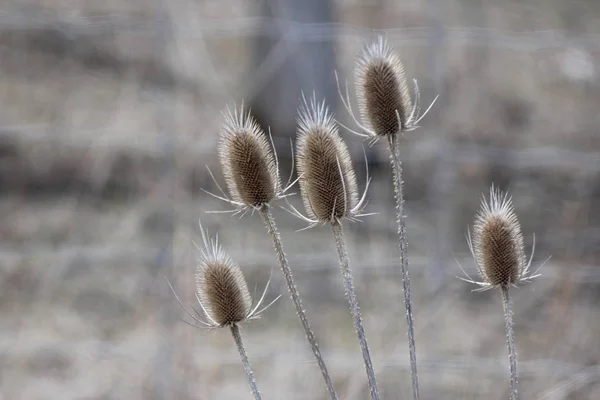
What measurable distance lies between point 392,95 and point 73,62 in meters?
3.60

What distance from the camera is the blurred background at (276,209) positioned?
228 centimetres

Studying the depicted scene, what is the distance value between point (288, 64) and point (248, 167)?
105 inches

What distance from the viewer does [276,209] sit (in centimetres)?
312

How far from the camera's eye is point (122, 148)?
3574 millimetres

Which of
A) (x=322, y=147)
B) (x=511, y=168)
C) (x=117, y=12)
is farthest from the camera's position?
(x=117, y=12)

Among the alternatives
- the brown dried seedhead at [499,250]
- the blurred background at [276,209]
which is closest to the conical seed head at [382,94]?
the brown dried seedhead at [499,250]

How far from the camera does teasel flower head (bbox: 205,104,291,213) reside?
704 millimetres

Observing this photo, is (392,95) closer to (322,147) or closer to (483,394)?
(322,147)

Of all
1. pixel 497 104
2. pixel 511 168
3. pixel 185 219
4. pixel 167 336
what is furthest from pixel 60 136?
pixel 497 104

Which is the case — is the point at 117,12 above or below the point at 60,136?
above

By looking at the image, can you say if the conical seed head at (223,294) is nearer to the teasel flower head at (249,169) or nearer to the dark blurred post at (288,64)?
the teasel flower head at (249,169)

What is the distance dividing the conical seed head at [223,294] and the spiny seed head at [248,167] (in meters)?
0.06

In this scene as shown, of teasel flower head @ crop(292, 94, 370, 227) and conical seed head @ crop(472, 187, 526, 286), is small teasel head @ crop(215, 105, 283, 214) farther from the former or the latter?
conical seed head @ crop(472, 187, 526, 286)

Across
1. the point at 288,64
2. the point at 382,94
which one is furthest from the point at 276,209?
the point at 382,94
